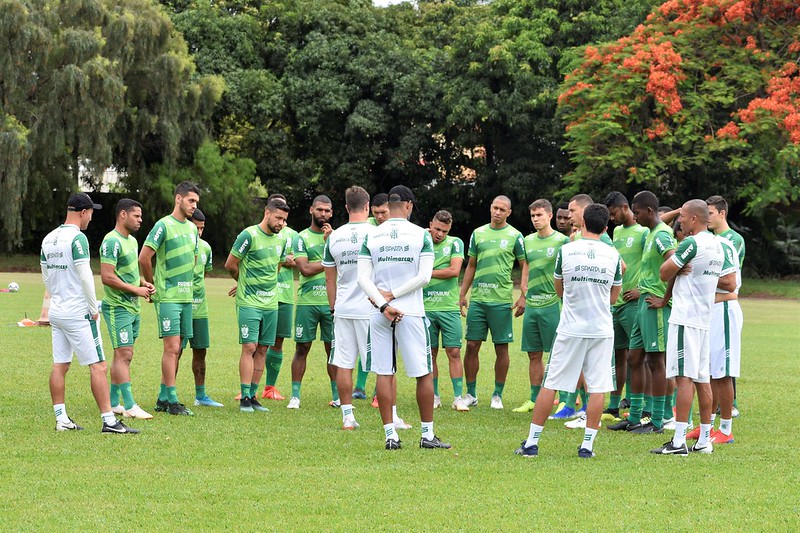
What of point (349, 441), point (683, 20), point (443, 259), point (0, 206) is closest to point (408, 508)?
point (349, 441)

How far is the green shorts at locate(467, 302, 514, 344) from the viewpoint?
487 inches

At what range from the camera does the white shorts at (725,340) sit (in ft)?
32.7

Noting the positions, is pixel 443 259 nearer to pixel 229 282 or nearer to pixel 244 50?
pixel 229 282

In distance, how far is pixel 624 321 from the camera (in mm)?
11398

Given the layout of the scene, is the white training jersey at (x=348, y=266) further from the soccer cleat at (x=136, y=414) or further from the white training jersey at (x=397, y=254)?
the soccer cleat at (x=136, y=414)

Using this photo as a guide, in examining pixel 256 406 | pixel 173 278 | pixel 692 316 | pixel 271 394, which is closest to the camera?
pixel 692 316

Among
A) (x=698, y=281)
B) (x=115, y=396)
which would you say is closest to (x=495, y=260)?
(x=698, y=281)

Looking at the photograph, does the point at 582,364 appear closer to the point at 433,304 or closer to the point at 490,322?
→ the point at 490,322

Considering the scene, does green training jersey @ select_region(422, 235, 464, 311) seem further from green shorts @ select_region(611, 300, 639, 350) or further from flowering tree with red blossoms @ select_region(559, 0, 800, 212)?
flowering tree with red blossoms @ select_region(559, 0, 800, 212)

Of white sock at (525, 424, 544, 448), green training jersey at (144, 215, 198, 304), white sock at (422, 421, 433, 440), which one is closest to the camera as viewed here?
white sock at (525, 424, 544, 448)

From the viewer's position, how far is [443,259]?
12492 mm

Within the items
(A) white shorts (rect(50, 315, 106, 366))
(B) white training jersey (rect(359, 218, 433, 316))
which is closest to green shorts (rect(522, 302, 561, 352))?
(B) white training jersey (rect(359, 218, 433, 316))

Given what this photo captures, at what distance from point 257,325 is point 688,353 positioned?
5009 millimetres

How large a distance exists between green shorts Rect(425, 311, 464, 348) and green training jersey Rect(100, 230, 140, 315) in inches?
139
